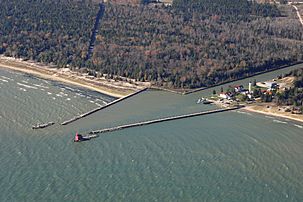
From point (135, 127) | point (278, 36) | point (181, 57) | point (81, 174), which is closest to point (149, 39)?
point (181, 57)

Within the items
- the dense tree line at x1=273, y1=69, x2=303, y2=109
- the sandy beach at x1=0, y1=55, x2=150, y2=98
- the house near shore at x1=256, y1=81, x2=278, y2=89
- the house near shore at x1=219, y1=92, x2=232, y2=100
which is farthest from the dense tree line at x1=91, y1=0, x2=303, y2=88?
the dense tree line at x1=273, y1=69, x2=303, y2=109

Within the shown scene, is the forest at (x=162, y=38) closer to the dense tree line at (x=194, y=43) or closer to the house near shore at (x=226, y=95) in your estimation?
the dense tree line at (x=194, y=43)

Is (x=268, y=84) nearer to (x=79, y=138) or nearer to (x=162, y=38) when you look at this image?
(x=162, y=38)

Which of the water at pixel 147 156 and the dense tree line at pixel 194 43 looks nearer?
the water at pixel 147 156

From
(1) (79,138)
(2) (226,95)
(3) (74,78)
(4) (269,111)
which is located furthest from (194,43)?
(1) (79,138)

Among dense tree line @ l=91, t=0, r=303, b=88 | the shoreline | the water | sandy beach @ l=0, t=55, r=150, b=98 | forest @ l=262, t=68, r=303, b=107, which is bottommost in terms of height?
the water

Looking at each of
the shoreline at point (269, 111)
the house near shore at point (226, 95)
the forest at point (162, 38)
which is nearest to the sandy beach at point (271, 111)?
the shoreline at point (269, 111)

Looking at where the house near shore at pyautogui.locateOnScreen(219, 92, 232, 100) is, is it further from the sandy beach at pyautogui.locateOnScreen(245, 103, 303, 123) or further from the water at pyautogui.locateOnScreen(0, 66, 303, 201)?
the water at pyautogui.locateOnScreen(0, 66, 303, 201)
